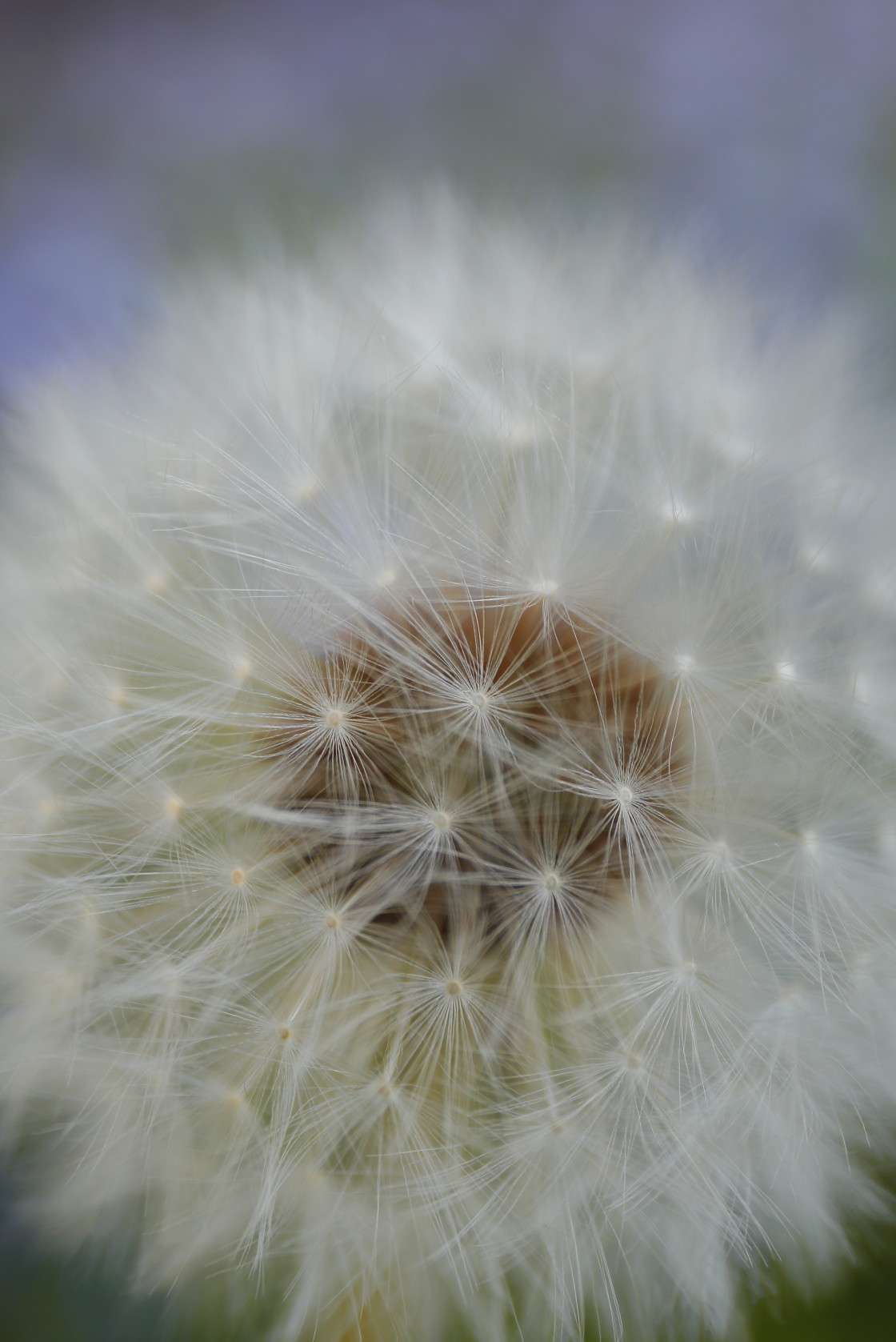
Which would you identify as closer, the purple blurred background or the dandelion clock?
the dandelion clock

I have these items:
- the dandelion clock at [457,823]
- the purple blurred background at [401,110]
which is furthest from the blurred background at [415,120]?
the dandelion clock at [457,823]

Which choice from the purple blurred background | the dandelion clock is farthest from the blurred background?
the dandelion clock

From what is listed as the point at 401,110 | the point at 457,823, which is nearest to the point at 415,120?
the point at 401,110

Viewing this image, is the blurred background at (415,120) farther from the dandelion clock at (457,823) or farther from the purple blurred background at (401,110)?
the dandelion clock at (457,823)

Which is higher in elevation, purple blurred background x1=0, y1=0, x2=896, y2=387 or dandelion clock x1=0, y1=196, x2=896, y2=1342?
purple blurred background x1=0, y1=0, x2=896, y2=387

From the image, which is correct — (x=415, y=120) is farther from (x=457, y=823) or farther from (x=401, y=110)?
(x=457, y=823)

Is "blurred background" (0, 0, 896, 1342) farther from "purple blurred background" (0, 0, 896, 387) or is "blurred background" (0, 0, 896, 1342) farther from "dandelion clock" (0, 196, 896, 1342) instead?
"dandelion clock" (0, 196, 896, 1342)
